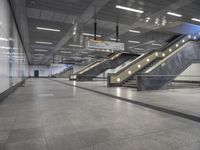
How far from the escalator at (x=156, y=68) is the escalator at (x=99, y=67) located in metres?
9.12

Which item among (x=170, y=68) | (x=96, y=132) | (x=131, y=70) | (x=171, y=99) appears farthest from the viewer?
(x=131, y=70)

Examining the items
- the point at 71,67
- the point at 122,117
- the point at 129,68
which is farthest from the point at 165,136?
the point at 71,67

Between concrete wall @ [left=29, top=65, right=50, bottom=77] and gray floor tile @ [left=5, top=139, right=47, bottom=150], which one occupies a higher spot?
concrete wall @ [left=29, top=65, right=50, bottom=77]

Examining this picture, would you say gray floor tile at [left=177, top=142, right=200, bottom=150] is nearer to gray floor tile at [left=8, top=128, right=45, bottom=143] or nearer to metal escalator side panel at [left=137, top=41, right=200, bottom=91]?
gray floor tile at [left=8, top=128, right=45, bottom=143]

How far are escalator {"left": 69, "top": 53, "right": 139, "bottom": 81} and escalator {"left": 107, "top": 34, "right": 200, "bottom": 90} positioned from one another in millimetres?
9121

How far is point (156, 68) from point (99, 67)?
12.5m

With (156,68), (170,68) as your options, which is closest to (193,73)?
(170,68)

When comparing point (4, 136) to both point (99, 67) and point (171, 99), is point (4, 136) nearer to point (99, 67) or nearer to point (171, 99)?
point (171, 99)

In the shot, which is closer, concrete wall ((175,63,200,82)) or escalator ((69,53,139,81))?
concrete wall ((175,63,200,82))

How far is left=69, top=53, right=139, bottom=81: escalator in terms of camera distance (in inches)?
789

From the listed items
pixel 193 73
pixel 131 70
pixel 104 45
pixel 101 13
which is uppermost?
pixel 101 13

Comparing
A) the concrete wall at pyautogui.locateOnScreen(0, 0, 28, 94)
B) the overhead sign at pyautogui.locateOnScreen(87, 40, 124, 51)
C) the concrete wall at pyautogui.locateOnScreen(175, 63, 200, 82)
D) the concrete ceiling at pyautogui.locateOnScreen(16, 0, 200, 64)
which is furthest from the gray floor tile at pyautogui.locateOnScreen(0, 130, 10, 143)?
the concrete wall at pyautogui.locateOnScreen(175, 63, 200, 82)

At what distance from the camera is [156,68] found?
9367 mm

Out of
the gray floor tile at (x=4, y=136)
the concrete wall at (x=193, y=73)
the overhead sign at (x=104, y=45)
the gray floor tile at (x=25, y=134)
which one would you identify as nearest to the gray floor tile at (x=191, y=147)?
the gray floor tile at (x=25, y=134)
